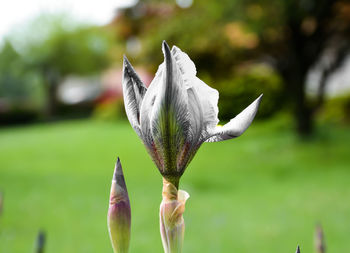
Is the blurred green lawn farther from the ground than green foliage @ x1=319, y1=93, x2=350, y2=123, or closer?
closer

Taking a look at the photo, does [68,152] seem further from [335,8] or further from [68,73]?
[68,73]

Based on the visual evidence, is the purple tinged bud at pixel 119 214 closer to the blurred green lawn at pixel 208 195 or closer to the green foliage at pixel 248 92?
the blurred green lawn at pixel 208 195

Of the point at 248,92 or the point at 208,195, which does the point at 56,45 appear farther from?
the point at 208,195

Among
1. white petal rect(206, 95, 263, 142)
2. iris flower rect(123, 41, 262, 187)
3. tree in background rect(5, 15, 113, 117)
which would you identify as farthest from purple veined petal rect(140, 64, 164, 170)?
tree in background rect(5, 15, 113, 117)

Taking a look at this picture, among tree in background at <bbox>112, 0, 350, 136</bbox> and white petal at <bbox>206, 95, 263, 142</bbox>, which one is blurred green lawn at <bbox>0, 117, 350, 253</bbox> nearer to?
tree in background at <bbox>112, 0, 350, 136</bbox>

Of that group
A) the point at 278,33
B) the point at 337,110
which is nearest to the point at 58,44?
the point at 337,110

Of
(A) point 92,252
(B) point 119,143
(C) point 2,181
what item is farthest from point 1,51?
(A) point 92,252

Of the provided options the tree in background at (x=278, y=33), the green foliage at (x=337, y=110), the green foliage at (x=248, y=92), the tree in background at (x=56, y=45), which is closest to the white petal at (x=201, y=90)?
the tree in background at (x=278, y=33)
